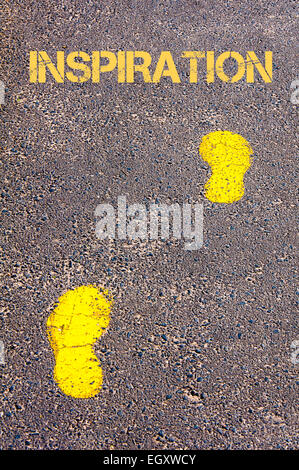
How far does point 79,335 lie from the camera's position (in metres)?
2.72

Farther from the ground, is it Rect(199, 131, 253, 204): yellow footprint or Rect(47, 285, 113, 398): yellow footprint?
Rect(199, 131, 253, 204): yellow footprint

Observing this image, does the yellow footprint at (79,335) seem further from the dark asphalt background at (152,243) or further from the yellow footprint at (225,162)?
the yellow footprint at (225,162)

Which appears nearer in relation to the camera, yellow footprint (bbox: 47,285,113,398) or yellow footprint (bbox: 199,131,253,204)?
yellow footprint (bbox: 47,285,113,398)

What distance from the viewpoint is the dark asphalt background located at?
98.7 inches

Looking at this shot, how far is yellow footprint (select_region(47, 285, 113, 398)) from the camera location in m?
2.58

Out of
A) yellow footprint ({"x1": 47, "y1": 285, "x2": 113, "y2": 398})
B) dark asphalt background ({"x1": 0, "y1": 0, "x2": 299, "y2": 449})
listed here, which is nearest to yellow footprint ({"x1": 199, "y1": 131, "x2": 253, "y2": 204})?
dark asphalt background ({"x1": 0, "y1": 0, "x2": 299, "y2": 449})

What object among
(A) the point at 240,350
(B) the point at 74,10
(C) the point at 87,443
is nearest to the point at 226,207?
(A) the point at 240,350

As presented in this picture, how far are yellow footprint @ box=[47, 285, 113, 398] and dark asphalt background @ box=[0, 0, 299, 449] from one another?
46 mm

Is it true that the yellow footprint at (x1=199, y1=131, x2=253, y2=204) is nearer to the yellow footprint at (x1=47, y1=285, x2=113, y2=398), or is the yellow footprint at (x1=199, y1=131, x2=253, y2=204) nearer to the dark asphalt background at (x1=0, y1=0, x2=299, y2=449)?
the dark asphalt background at (x1=0, y1=0, x2=299, y2=449)

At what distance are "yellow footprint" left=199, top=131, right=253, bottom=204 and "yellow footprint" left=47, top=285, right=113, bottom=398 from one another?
1.00 m

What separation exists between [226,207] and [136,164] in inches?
26.1

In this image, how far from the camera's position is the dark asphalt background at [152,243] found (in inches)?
98.7

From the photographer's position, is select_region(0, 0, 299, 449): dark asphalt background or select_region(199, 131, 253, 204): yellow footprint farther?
select_region(199, 131, 253, 204): yellow footprint

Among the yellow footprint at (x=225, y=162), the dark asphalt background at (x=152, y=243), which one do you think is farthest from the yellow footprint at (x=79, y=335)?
the yellow footprint at (x=225, y=162)
